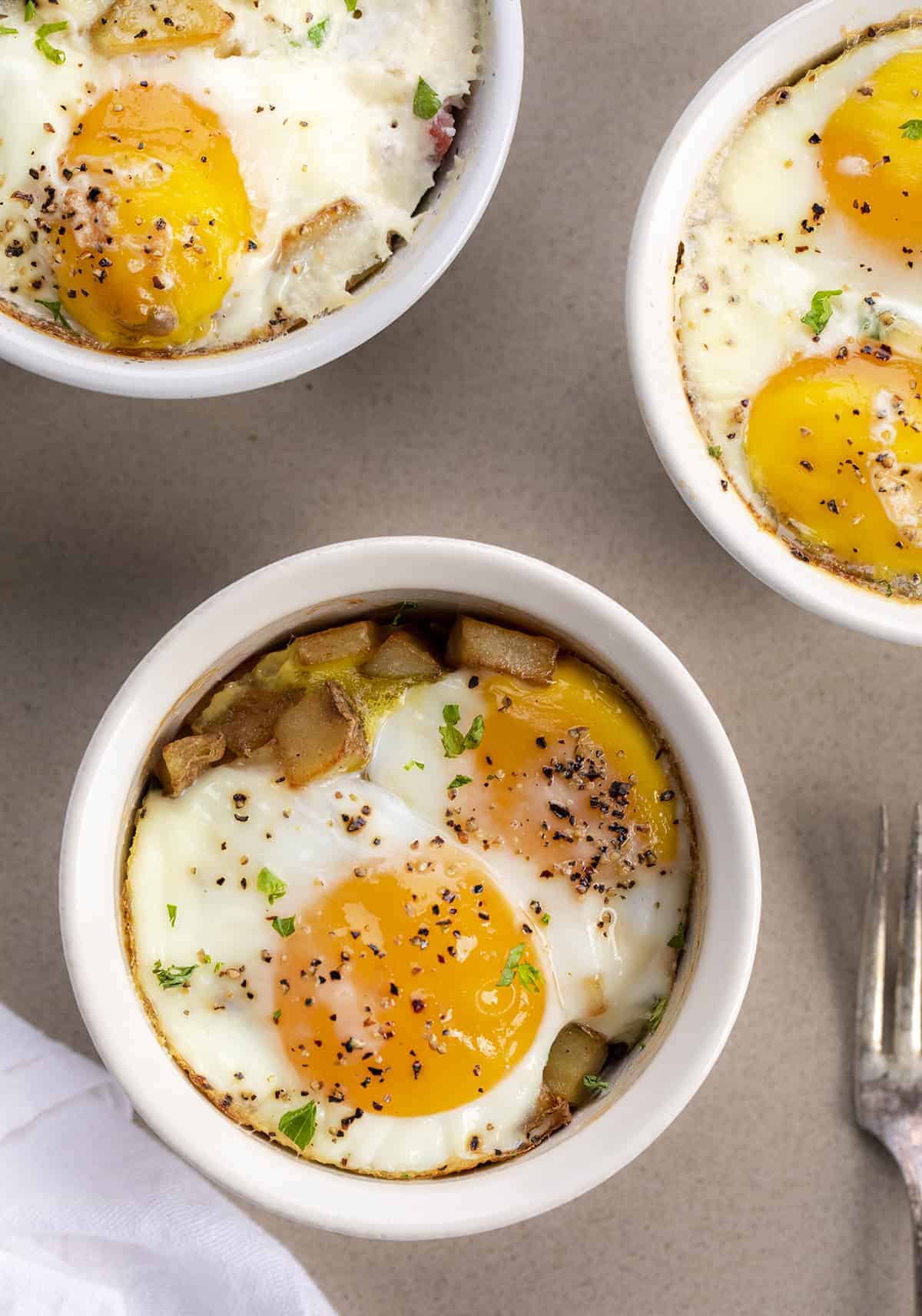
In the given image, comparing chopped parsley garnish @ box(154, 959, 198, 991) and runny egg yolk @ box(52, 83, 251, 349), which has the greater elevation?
runny egg yolk @ box(52, 83, 251, 349)

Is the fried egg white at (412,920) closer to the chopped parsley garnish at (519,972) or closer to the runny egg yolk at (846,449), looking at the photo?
the chopped parsley garnish at (519,972)

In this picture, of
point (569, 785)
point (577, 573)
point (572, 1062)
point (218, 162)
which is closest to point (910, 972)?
point (572, 1062)

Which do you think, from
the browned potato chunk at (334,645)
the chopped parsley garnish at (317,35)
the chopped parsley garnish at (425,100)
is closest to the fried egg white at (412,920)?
the browned potato chunk at (334,645)

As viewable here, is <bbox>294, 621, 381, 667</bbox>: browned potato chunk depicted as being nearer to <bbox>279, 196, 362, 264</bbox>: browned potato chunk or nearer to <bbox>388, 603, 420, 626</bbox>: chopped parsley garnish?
<bbox>388, 603, 420, 626</bbox>: chopped parsley garnish

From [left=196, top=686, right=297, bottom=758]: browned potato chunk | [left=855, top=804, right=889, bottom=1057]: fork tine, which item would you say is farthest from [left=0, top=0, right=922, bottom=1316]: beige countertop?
[left=196, top=686, right=297, bottom=758]: browned potato chunk

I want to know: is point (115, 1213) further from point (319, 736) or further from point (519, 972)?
point (319, 736)

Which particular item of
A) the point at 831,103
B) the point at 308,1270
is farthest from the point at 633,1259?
the point at 831,103
